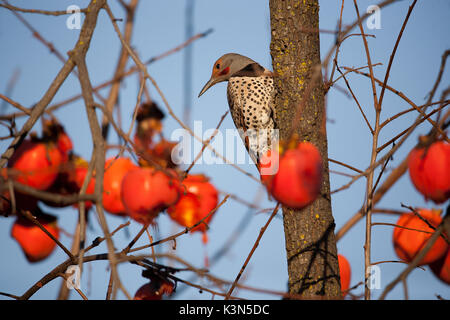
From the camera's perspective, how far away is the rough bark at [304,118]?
4.66 feet

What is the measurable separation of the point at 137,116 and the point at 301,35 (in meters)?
0.76

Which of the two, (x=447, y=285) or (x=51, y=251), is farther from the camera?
(x=447, y=285)

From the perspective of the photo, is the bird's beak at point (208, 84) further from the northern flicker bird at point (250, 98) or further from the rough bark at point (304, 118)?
the rough bark at point (304, 118)

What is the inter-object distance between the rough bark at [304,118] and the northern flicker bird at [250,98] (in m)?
0.62

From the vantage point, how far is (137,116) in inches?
35.9

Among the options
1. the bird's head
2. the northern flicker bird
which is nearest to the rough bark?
the northern flicker bird

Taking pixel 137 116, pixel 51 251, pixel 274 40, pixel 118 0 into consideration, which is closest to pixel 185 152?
pixel 137 116

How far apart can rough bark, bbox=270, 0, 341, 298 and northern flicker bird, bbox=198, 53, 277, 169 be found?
62cm

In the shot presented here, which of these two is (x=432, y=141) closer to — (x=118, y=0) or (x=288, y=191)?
(x=288, y=191)

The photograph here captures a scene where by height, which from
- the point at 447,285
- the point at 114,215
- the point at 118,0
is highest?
the point at 118,0

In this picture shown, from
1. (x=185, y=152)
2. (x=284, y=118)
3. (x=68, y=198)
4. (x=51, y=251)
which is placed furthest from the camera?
(x=284, y=118)

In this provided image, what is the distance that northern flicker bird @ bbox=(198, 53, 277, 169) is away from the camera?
2.18 m

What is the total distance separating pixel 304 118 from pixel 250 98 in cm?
83
